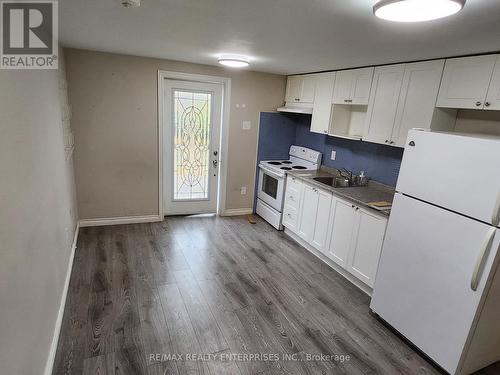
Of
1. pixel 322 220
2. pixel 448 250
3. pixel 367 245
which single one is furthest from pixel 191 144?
pixel 448 250

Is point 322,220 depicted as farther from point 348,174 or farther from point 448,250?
point 448,250

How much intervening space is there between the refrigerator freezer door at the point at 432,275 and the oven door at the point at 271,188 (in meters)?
1.92

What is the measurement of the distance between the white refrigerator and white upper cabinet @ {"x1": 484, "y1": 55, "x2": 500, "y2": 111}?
1.56 ft

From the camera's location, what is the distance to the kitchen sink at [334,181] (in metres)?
3.81

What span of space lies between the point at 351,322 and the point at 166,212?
303cm

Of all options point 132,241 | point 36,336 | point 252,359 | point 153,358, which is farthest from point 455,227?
point 132,241

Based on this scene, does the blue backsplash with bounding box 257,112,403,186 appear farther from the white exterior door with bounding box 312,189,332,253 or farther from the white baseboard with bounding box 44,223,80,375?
the white baseboard with bounding box 44,223,80,375

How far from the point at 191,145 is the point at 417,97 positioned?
2936mm

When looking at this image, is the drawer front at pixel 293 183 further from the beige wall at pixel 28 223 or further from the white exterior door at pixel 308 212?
the beige wall at pixel 28 223

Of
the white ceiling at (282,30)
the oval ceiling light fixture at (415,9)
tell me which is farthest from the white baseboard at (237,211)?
the oval ceiling light fixture at (415,9)

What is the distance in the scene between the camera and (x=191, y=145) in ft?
14.5

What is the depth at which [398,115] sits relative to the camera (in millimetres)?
2898

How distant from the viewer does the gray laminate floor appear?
2.09 meters

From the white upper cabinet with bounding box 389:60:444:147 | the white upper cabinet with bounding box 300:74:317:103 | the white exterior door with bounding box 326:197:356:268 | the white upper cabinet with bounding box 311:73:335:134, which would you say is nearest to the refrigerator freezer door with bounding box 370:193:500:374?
the white exterior door with bounding box 326:197:356:268
